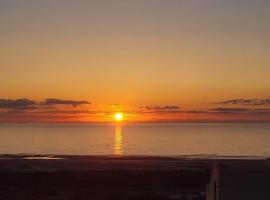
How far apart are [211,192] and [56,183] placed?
70.1 ft

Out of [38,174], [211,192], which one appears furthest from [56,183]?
[211,192]

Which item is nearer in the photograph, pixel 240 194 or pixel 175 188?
pixel 240 194

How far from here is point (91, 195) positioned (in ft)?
87.9

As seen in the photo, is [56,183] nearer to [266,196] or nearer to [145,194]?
[145,194]

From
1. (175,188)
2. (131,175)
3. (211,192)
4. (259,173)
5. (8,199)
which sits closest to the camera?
(259,173)

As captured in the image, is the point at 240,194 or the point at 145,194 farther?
the point at 145,194

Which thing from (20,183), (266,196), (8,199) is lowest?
(266,196)

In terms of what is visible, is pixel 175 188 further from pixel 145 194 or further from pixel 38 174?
pixel 38 174

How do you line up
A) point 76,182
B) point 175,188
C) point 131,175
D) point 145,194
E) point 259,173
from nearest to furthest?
point 259,173, point 145,194, point 175,188, point 76,182, point 131,175

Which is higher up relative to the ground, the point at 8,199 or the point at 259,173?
the point at 8,199

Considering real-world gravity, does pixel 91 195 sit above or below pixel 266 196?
above

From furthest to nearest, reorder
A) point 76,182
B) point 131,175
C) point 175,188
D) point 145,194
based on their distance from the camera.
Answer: point 131,175
point 76,182
point 175,188
point 145,194

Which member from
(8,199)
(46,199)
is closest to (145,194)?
(46,199)

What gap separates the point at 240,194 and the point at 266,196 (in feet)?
1.64
